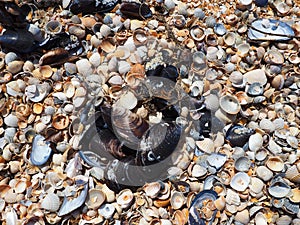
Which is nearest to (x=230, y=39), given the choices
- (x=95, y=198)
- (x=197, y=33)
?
(x=197, y=33)

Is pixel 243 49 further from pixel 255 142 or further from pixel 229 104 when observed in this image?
pixel 255 142

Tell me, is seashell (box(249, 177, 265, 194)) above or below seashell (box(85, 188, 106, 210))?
above

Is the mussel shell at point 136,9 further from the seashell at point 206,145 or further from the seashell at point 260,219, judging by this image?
the seashell at point 260,219

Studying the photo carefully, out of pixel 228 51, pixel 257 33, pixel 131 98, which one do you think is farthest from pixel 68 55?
pixel 257 33

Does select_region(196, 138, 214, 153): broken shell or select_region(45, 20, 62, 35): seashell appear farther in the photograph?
select_region(45, 20, 62, 35): seashell

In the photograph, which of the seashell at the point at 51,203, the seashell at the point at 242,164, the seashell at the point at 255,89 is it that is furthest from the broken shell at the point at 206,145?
the seashell at the point at 51,203

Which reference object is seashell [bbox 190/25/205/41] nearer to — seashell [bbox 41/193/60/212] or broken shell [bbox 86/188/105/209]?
broken shell [bbox 86/188/105/209]

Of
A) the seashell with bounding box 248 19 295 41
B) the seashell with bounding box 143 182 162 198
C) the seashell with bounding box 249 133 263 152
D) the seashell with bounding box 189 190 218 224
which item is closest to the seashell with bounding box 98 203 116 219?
the seashell with bounding box 143 182 162 198

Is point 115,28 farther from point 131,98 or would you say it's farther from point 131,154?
point 131,154
